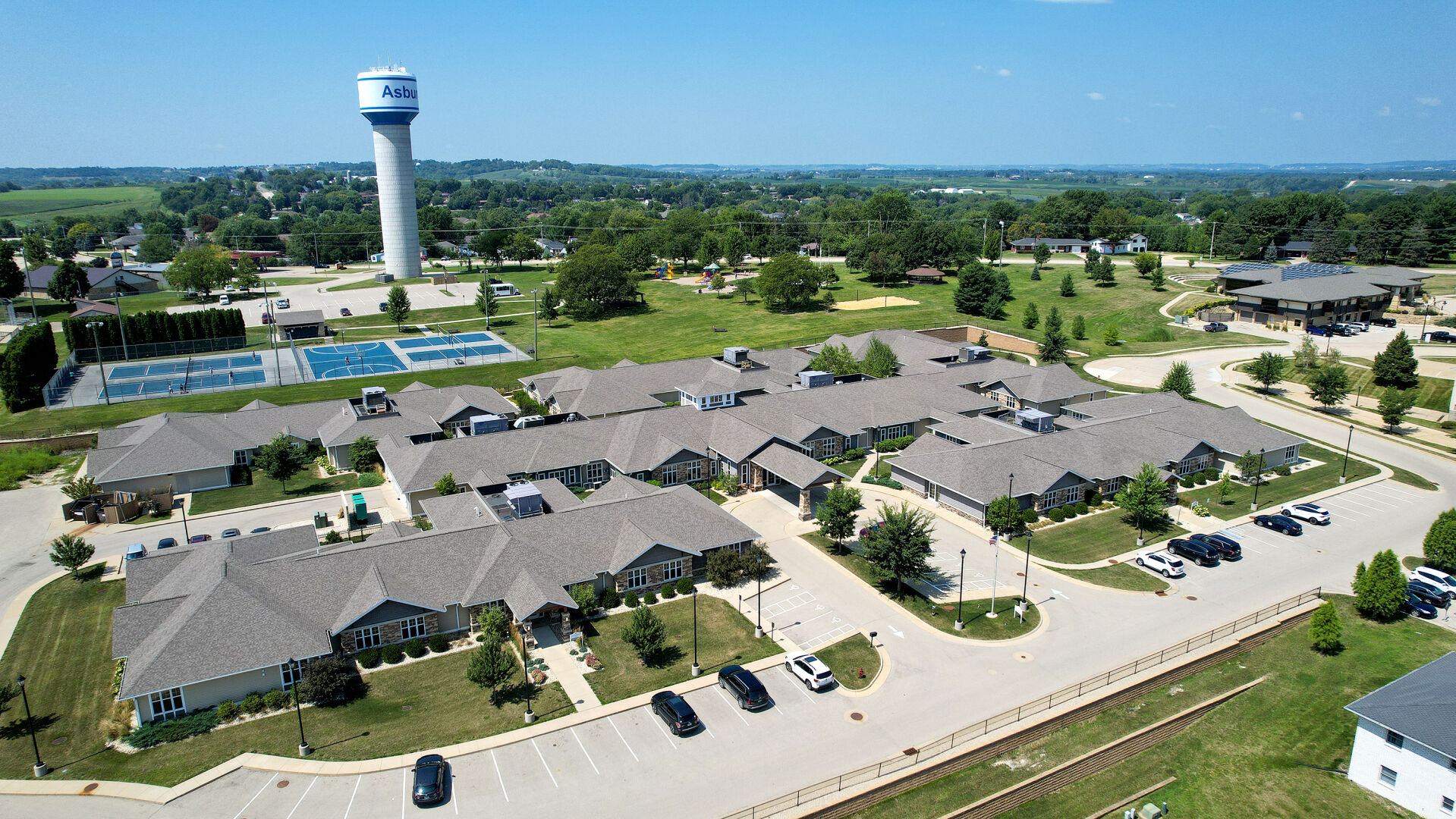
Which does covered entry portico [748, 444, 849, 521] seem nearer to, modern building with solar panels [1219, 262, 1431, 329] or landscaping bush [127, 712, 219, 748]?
landscaping bush [127, 712, 219, 748]

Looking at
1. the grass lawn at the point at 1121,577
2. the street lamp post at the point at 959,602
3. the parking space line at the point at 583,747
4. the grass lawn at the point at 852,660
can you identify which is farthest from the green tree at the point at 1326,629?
the parking space line at the point at 583,747

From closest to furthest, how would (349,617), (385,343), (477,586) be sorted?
(349,617) → (477,586) → (385,343)

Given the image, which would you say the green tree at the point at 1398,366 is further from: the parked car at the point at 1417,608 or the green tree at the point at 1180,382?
the parked car at the point at 1417,608

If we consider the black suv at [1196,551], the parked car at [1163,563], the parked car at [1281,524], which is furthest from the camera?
the parked car at [1281,524]

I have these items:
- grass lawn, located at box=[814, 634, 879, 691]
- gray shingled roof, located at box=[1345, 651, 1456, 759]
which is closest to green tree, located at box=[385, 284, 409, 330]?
grass lawn, located at box=[814, 634, 879, 691]

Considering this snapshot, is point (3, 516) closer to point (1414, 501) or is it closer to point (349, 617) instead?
point (349, 617)

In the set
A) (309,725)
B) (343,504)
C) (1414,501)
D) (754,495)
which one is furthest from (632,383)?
(1414,501)
